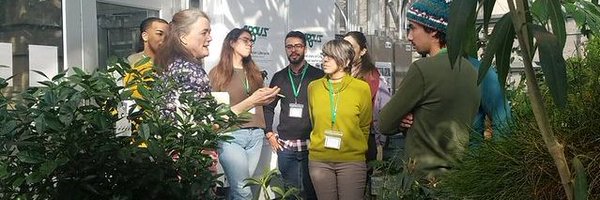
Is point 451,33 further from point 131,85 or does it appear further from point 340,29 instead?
point 340,29

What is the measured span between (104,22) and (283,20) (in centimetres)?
176

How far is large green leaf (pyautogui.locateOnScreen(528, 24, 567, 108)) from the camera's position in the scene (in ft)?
4.08

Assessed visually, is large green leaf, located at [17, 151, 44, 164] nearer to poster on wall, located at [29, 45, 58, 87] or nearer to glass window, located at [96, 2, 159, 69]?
poster on wall, located at [29, 45, 58, 87]

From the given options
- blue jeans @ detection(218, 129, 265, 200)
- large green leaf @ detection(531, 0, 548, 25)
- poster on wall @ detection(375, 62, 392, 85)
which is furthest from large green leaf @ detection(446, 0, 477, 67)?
poster on wall @ detection(375, 62, 392, 85)

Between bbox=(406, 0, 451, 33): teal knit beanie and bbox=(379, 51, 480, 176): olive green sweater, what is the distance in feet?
0.46

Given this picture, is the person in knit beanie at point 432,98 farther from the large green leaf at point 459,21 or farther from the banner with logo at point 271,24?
the banner with logo at point 271,24

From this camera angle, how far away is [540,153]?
186 centimetres

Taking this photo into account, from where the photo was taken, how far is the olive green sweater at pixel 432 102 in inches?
127

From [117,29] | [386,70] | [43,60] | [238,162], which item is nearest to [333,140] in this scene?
[238,162]

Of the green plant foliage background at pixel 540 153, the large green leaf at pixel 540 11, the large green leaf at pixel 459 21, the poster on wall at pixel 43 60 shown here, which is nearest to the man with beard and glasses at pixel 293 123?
the poster on wall at pixel 43 60

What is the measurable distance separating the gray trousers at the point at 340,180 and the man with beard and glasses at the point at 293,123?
0.60m

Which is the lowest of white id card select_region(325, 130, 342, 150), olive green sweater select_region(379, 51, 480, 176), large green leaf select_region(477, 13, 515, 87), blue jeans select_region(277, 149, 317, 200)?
blue jeans select_region(277, 149, 317, 200)

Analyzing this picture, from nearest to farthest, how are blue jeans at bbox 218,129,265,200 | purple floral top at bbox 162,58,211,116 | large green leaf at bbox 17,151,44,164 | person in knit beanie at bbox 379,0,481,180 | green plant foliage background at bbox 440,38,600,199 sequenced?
green plant foliage background at bbox 440,38,600,199 → large green leaf at bbox 17,151,44,164 → person in knit beanie at bbox 379,0,481,180 → purple floral top at bbox 162,58,211,116 → blue jeans at bbox 218,129,265,200

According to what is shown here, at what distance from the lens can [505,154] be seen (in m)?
1.96
